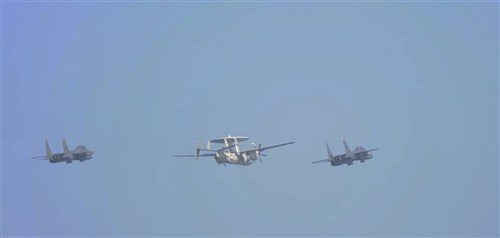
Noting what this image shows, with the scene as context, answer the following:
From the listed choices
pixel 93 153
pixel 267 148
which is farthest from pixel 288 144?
pixel 93 153

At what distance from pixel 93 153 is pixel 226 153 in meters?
23.5

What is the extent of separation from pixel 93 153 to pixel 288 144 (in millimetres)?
36264

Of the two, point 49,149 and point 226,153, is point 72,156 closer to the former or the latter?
point 49,149

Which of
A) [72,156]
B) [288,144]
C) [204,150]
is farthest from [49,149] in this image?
[288,144]

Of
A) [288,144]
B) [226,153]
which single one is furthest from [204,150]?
[288,144]

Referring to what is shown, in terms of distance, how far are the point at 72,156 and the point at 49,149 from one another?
168 inches

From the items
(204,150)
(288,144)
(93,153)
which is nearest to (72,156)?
(93,153)

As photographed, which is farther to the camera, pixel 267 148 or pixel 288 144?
pixel 267 148

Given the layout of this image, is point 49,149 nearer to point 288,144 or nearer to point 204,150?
point 204,150

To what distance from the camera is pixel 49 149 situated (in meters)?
198

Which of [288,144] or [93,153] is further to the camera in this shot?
[93,153]

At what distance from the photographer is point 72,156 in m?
198

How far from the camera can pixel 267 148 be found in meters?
200

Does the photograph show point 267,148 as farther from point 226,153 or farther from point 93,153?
point 93,153
